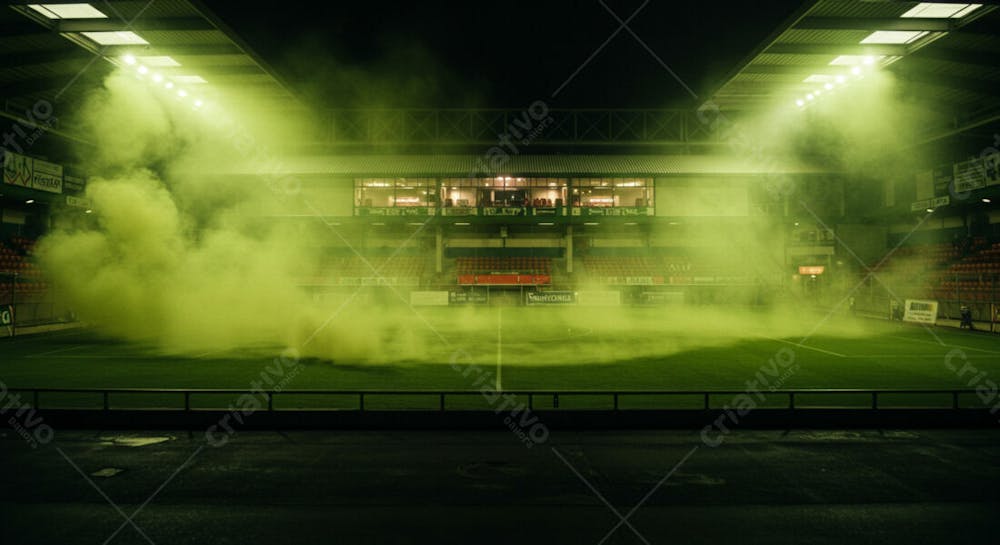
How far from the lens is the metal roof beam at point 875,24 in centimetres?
2227

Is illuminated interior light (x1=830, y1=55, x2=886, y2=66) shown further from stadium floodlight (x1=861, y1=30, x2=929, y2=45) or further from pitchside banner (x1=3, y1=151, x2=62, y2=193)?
pitchside banner (x1=3, y1=151, x2=62, y2=193)

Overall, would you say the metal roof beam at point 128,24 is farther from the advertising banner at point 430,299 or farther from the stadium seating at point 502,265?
the stadium seating at point 502,265

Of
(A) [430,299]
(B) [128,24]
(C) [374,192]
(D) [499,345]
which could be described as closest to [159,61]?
(B) [128,24]

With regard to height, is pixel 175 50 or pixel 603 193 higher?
pixel 175 50

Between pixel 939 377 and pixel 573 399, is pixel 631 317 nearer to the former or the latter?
pixel 939 377

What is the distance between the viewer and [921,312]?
90.4 feet

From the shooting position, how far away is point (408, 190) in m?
43.5

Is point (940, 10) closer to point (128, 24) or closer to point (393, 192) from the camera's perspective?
point (128, 24)

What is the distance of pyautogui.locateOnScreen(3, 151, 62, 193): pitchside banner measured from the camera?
88.7ft

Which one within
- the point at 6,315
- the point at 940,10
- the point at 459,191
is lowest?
the point at 6,315

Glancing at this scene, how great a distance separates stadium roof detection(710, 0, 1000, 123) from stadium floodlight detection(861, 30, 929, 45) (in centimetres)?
4

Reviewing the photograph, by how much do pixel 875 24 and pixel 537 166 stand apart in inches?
969

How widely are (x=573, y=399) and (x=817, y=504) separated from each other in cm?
577

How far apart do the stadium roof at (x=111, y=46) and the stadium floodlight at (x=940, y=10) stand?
95.9 ft
